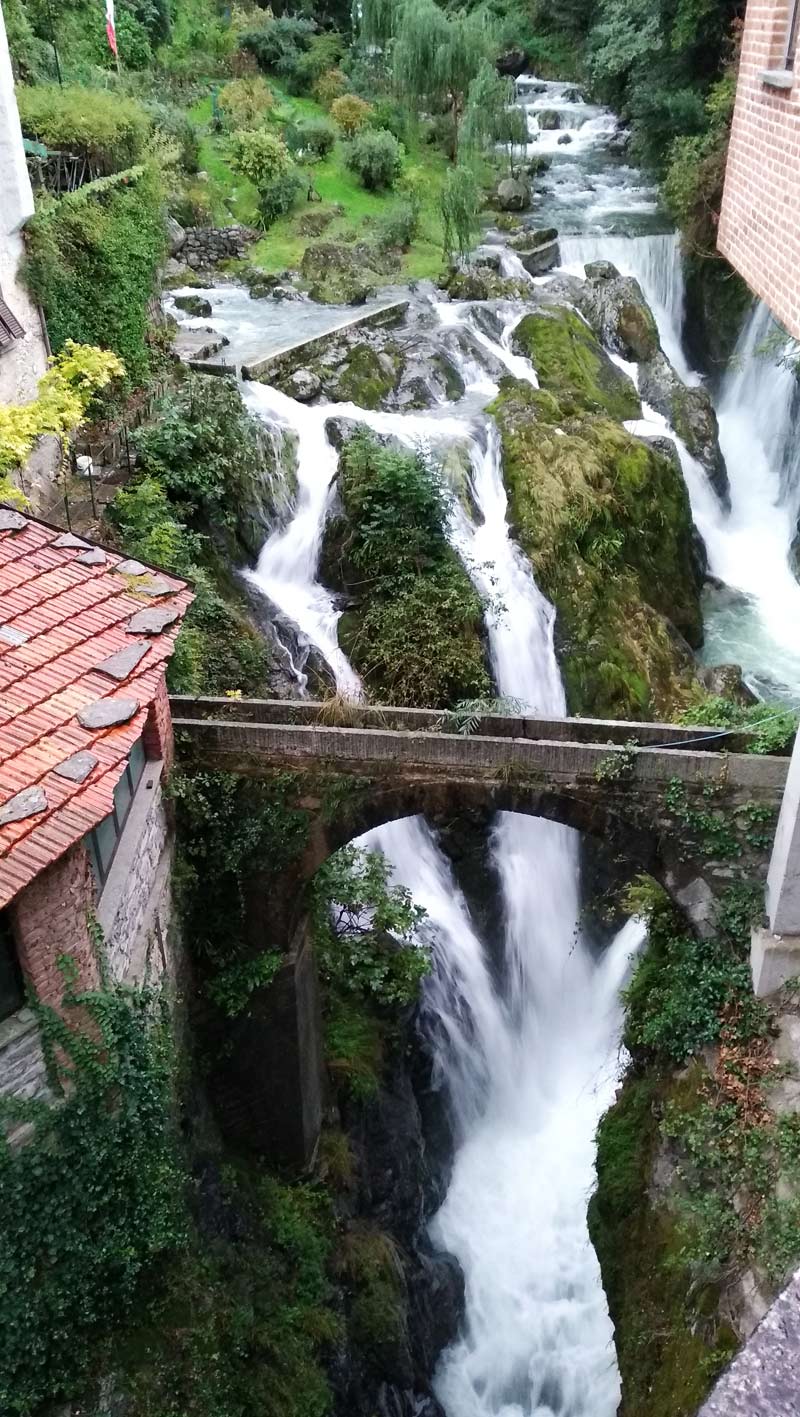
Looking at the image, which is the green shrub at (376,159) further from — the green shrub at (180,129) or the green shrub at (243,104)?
the green shrub at (180,129)

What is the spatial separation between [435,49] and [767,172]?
24.4 metres

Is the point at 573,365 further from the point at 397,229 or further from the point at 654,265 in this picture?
the point at 397,229

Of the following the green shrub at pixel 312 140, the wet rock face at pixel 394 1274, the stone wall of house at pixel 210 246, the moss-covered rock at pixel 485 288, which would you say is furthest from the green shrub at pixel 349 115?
the wet rock face at pixel 394 1274

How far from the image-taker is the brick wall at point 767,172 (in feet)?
19.1

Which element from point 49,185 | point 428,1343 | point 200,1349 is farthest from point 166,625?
point 49,185

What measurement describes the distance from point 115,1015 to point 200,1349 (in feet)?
8.58

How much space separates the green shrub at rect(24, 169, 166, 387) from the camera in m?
11.5

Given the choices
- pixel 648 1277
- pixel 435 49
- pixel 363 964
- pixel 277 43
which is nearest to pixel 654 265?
pixel 435 49

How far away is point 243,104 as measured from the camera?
2864 cm

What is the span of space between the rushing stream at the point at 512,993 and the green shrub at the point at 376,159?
1253 cm

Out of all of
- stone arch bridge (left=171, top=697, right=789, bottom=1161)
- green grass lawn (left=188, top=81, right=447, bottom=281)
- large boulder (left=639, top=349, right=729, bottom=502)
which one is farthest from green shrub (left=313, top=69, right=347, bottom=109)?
stone arch bridge (left=171, top=697, right=789, bottom=1161)

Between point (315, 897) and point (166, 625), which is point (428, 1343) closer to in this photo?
point (315, 897)

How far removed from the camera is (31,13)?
70.0ft

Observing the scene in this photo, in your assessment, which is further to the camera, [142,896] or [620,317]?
[620,317]
